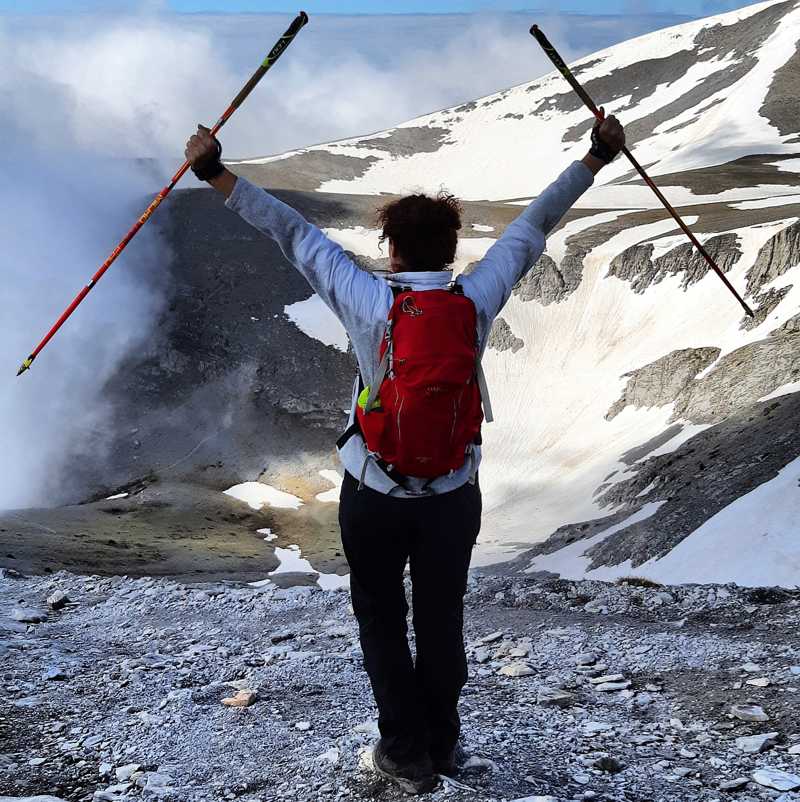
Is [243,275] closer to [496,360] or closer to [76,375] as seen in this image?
[76,375]

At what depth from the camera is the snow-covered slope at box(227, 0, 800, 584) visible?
16.5m

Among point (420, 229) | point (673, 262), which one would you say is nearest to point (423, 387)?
point (420, 229)

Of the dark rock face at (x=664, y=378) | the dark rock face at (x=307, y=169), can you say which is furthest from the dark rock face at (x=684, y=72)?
the dark rock face at (x=664, y=378)

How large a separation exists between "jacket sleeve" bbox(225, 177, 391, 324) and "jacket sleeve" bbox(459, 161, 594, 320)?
0.59 meters

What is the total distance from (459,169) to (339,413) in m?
66.9

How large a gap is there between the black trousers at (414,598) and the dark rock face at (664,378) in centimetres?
2707

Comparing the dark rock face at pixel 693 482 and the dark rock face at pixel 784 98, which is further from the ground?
the dark rock face at pixel 784 98

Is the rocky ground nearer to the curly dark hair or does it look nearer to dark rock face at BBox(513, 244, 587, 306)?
the curly dark hair

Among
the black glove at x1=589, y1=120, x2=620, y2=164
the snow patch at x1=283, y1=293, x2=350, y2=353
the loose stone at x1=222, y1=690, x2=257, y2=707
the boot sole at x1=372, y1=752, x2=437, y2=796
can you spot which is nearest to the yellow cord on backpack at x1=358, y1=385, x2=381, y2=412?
the black glove at x1=589, y1=120, x2=620, y2=164

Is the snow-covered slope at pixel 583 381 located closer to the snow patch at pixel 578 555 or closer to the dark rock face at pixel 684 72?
the snow patch at pixel 578 555

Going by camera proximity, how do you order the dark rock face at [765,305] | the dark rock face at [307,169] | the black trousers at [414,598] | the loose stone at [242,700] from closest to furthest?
the black trousers at [414,598] < the loose stone at [242,700] < the dark rock face at [765,305] < the dark rock face at [307,169]

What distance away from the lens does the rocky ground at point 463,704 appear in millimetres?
5844

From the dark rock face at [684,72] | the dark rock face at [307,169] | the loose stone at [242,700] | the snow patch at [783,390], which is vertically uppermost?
the dark rock face at [684,72]

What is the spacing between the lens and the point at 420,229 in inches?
192
